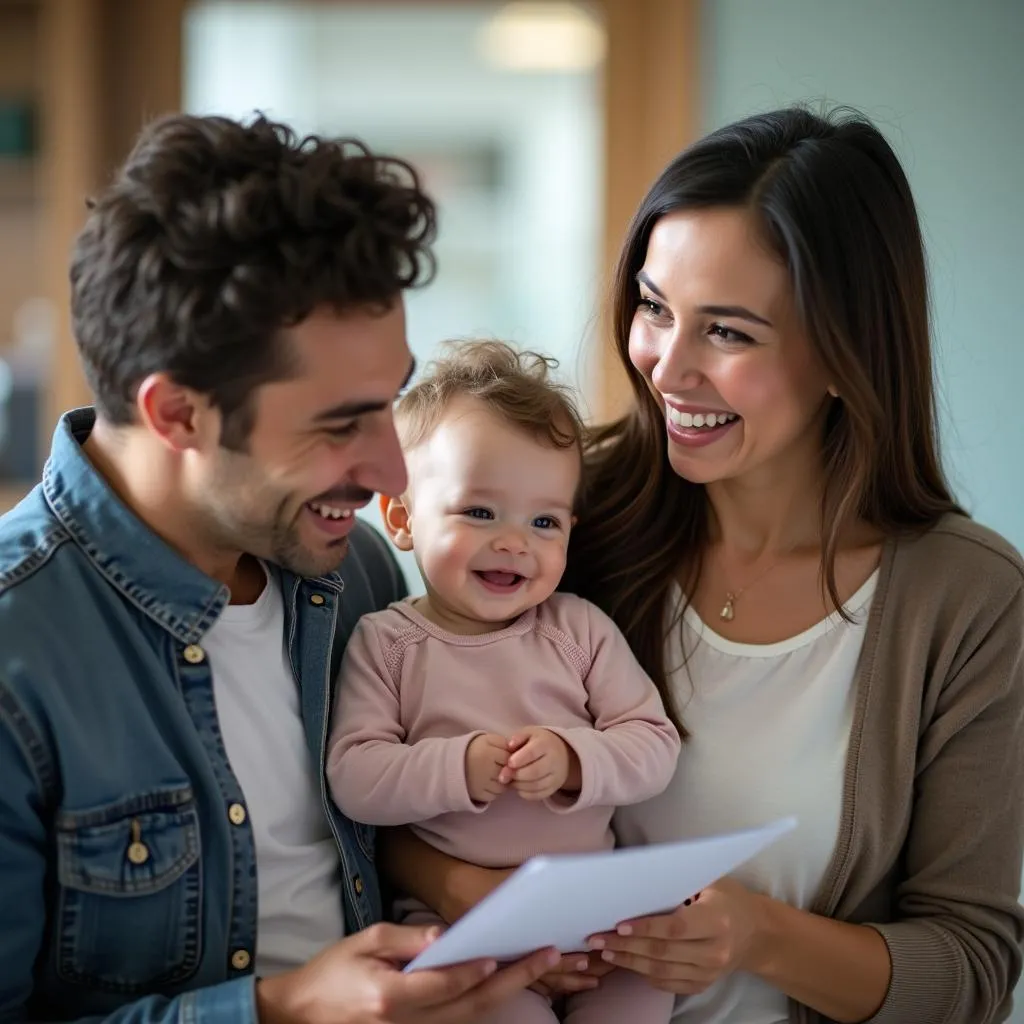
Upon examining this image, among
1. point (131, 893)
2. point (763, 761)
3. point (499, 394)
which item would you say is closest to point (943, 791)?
point (763, 761)

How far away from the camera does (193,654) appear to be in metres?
1.37

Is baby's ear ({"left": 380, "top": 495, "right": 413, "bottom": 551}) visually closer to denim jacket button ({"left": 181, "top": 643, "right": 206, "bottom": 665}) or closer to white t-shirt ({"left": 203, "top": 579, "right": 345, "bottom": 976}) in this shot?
white t-shirt ({"left": 203, "top": 579, "right": 345, "bottom": 976})

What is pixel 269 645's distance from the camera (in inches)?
57.6

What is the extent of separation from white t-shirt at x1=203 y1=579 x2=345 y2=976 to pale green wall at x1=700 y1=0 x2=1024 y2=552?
5.93ft

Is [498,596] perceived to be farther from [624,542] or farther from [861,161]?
[861,161]

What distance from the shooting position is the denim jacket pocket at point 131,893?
1.27m

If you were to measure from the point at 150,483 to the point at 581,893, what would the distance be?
62cm

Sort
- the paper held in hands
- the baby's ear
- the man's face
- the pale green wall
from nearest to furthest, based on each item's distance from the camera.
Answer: the paper held in hands
the man's face
the baby's ear
the pale green wall

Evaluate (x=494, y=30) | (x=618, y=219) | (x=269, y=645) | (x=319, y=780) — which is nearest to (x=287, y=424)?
(x=269, y=645)

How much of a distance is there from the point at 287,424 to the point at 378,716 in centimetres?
35

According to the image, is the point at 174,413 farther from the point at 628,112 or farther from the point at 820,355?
the point at 628,112

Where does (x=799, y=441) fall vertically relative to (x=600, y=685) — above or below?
above

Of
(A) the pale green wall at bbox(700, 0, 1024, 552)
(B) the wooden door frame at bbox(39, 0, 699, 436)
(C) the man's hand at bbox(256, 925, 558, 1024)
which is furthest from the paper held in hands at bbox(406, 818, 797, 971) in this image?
(B) the wooden door frame at bbox(39, 0, 699, 436)

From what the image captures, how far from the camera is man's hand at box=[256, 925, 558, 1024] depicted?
4.03 feet
